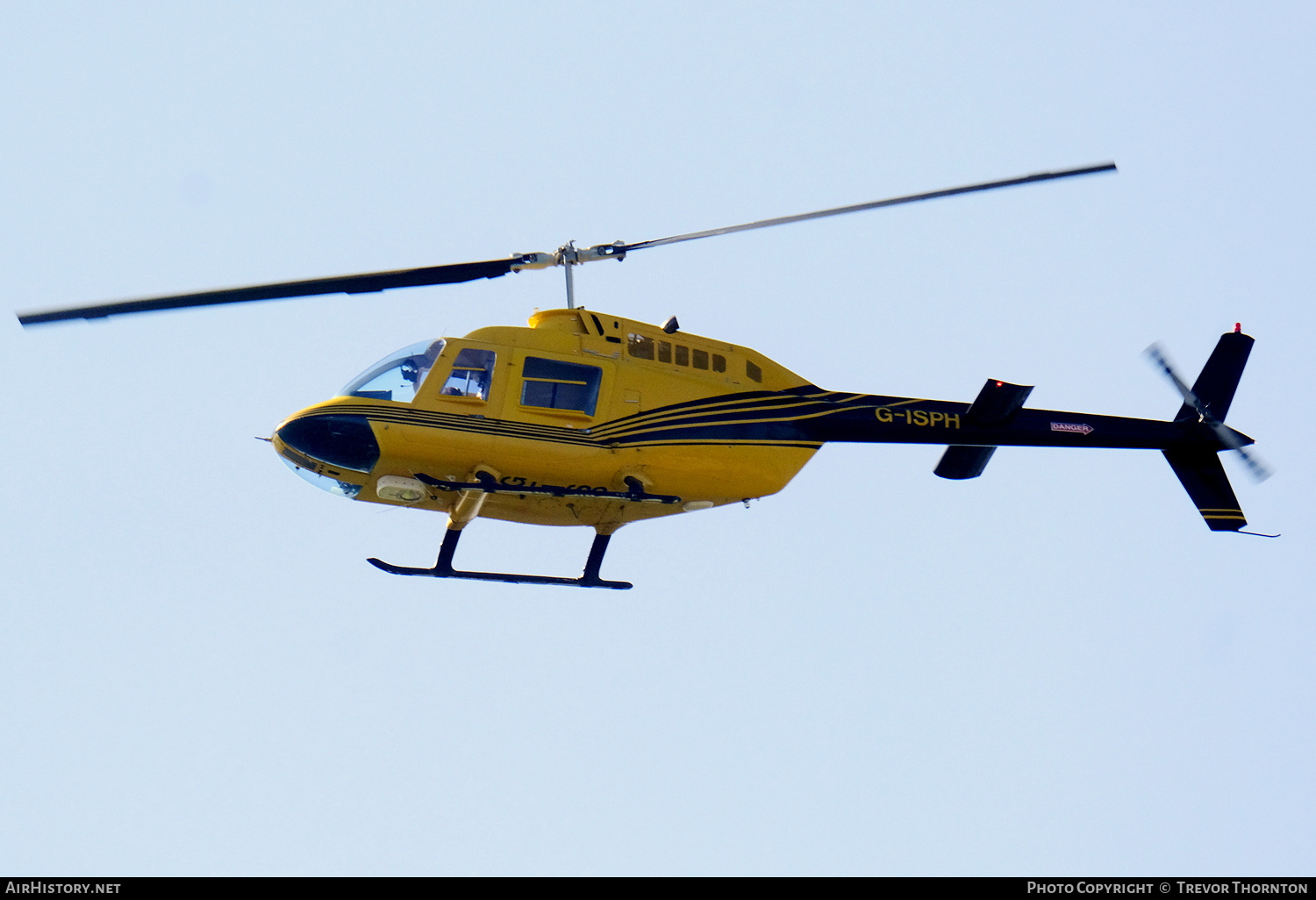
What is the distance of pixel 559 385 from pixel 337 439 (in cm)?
252

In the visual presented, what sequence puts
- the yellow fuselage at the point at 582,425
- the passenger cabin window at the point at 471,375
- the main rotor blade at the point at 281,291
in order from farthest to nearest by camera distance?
1. the passenger cabin window at the point at 471,375
2. the yellow fuselage at the point at 582,425
3. the main rotor blade at the point at 281,291

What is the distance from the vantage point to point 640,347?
17.4 meters

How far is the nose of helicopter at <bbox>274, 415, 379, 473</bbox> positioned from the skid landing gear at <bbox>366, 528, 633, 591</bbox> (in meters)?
1.13

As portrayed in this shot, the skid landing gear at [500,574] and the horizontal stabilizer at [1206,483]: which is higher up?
the horizontal stabilizer at [1206,483]

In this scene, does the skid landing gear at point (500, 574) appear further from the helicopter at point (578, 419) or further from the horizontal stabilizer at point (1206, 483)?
the horizontal stabilizer at point (1206, 483)

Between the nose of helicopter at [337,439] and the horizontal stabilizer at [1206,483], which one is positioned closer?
the nose of helicopter at [337,439]

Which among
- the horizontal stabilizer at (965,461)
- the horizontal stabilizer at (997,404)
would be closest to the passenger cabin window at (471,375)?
the horizontal stabilizer at (997,404)

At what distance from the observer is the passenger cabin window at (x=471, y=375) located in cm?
1641

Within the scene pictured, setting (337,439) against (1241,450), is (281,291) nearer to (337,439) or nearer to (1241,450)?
(337,439)

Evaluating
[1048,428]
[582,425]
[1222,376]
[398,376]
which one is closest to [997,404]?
[1048,428]

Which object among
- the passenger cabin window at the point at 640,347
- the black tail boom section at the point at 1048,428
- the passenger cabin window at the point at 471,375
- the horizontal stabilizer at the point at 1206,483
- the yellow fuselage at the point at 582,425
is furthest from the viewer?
the horizontal stabilizer at the point at 1206,483

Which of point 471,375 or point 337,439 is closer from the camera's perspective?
point 337,439

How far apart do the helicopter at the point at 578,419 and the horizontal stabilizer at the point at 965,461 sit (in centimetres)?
69
